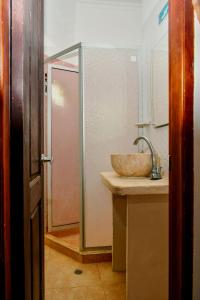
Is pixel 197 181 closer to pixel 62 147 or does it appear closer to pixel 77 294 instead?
pixel 77 294

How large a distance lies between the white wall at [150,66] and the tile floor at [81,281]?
94 centimetres

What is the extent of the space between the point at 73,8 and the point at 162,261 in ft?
8.31

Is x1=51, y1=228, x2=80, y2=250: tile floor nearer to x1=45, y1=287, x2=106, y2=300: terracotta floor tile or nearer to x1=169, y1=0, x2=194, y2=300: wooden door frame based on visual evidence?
x1=45, y1=287, x2=106, y2=300: terracotta floor tile

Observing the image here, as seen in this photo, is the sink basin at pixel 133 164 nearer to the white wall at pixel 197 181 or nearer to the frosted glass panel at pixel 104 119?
the frosted glass panel at pixel 104 119

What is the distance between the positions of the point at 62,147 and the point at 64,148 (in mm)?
29

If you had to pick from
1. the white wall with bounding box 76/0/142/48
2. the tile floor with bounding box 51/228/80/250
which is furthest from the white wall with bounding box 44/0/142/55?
the tile floor with bounding box 51/228/80/250

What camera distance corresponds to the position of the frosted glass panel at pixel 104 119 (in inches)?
81.8

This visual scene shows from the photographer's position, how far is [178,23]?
2.82 ft

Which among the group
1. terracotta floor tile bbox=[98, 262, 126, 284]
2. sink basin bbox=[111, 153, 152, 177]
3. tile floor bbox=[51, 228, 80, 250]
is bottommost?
terracotta floor tile bbox=[98, 262, 126, 284]

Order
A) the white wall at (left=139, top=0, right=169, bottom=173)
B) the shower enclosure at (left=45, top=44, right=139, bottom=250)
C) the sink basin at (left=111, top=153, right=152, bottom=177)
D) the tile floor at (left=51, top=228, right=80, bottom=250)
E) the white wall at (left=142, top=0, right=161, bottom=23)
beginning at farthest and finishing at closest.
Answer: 1. the tile floor at (left=51, top=228, right=80, bottom=250)
2. the shower enclosure at (left=45, top=44, right=139, bottom=250)
3. the white wall at (left=142, top=0, right=161, bottom=23)
4. the white wall at (left=139, top=0, right=169, bottom=173)
5. the sink basin at (left=111, top=153, right=152, bottom=177)

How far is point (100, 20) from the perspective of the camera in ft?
8.04

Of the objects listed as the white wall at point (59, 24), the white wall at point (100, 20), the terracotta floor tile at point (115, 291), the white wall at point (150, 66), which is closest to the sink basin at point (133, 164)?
the white wall at point (150, 66)

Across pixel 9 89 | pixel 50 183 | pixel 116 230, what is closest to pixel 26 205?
pixel 9 89

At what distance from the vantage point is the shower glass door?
2.58 metres
